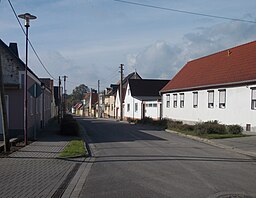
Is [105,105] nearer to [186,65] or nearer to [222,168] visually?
[186,65]

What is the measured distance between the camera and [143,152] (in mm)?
16641

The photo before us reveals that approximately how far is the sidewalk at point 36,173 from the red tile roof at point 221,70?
51.1ft

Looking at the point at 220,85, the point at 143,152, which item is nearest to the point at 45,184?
the point at 143,152

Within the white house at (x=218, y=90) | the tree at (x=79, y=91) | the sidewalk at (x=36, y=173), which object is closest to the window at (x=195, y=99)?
the white house at (x=218, y=90)

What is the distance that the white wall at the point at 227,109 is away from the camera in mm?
26234

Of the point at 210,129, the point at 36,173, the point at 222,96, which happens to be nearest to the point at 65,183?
the point at 36,173

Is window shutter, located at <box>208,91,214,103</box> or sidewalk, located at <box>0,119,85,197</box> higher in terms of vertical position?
window shutter, located at <box>208,91,214,103</box>

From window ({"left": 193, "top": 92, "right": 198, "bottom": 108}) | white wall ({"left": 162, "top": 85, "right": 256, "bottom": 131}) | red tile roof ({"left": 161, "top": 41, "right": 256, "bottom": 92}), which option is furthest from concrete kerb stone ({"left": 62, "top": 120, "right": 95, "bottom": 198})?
window ({"left": 193, "top": 92, "right": 198, "bottom": 108})

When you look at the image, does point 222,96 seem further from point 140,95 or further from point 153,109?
→ point 140,95

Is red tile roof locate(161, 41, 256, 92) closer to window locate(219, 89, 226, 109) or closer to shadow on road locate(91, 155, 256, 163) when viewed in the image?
window locate(219, 89, 226, 109)

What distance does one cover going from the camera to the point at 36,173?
11039 millimetres

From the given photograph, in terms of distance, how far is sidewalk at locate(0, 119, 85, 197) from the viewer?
28.9ft

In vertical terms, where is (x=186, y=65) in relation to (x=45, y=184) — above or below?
above

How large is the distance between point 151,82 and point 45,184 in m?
A: 55.7
